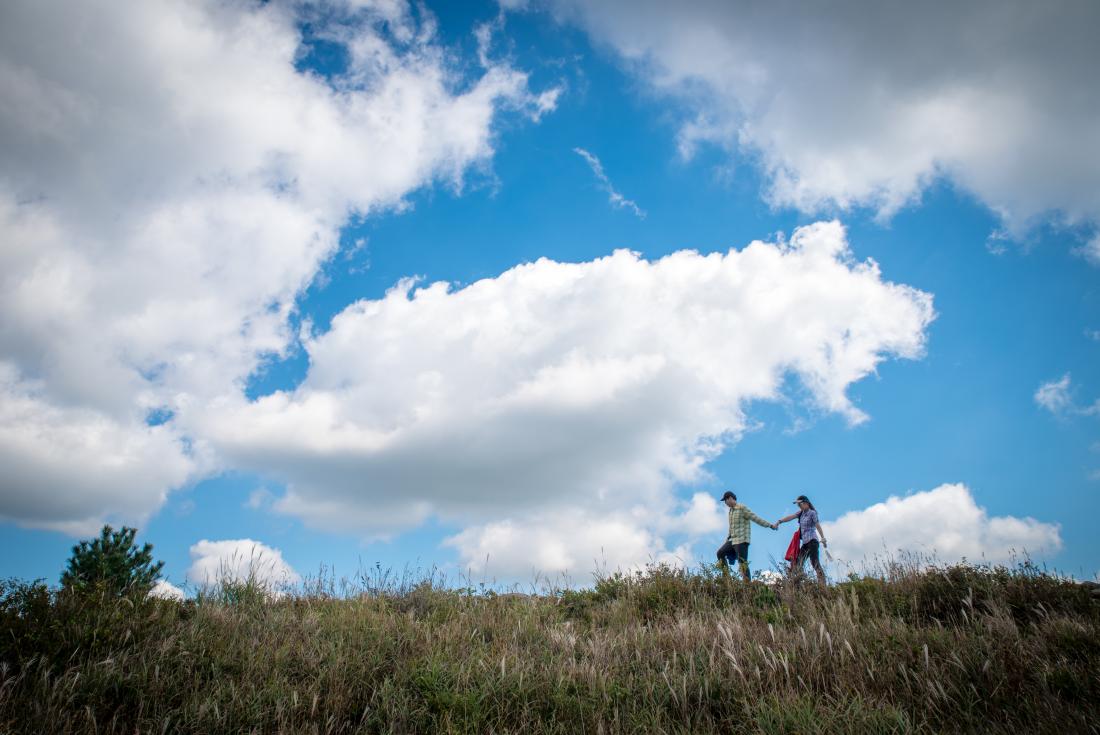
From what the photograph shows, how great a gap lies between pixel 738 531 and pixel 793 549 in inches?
45.4

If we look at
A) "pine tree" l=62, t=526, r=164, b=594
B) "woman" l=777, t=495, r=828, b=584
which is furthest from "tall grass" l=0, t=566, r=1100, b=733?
"pine tree" l=62, t=526, r=164, b=594

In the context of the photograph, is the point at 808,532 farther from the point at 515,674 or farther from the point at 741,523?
the point at 515,674

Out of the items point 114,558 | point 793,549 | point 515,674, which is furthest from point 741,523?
point 114,558

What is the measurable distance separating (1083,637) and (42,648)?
9000mm

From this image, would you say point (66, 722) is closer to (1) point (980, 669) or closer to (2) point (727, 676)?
(2) point (727, 676)

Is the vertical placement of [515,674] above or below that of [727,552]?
below

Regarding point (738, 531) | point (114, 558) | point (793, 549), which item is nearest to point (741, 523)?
point (738, 531)

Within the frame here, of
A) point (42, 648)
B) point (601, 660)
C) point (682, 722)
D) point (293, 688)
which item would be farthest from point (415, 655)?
point (42, 648)

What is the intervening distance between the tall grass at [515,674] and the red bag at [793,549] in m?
5.38

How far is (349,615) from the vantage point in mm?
7582

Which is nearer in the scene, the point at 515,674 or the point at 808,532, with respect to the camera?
the point at 515,674

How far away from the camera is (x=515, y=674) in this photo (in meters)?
5.31

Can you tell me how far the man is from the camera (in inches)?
523

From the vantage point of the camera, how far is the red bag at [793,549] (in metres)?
12.8
